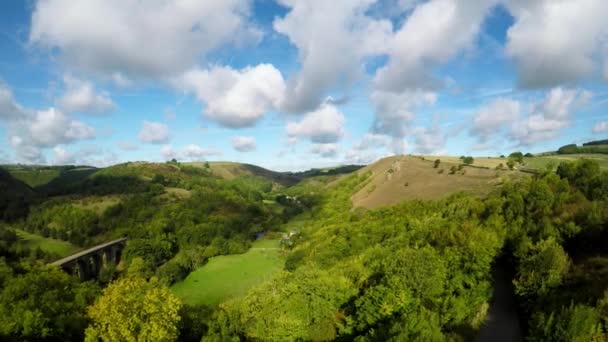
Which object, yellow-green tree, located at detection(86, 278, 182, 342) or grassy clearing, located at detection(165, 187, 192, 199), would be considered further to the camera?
grassy clearing, located at detection(165, 187, 192, 199)

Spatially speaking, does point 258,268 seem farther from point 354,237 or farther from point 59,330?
point 59,330

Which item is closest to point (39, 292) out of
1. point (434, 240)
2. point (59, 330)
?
point (59, 330)

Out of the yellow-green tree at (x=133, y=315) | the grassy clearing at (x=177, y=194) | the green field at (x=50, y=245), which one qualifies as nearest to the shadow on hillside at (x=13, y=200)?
the green field at (x=50, y=245)

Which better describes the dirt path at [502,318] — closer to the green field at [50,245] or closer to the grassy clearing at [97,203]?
the green field at [50,245]

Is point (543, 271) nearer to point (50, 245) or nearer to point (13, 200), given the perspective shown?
point (50, 245)

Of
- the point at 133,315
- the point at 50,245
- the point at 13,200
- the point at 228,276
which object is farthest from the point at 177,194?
the point at 133,315

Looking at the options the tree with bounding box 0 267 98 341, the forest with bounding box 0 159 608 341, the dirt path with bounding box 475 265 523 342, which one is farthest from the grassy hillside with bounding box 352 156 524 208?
the tree with bounding box 0 267 98 341

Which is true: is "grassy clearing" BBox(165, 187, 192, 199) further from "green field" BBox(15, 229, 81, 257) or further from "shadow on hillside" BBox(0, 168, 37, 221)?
"green field" BBox(15, 229, 81, 257)
